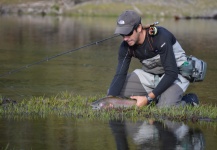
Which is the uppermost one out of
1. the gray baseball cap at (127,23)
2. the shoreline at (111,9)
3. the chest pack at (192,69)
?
the shoreline at (111,9)

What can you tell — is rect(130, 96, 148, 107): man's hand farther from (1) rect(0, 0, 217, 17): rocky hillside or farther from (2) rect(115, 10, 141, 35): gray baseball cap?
(1) rect(0, 0, 217, 17): rocky hillside

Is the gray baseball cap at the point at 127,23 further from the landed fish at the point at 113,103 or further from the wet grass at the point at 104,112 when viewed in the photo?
the wet grass at the point at 104,112

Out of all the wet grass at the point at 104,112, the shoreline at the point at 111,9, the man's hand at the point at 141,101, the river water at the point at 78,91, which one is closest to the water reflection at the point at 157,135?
the river water at the point at 78,91

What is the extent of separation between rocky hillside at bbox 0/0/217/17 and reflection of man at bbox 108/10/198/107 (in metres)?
42.4

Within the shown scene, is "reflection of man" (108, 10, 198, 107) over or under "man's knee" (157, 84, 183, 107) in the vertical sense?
over

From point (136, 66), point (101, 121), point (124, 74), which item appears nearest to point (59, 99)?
point (124, 74)

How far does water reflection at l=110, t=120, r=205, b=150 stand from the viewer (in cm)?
798

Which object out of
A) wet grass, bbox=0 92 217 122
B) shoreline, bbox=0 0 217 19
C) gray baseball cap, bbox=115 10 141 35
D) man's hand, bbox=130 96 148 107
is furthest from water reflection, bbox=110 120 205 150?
shoreline, bbox=0 0 217 19

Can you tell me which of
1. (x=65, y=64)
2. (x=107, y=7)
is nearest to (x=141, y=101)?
(x=65, y=64)

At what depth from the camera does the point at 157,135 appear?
860cm

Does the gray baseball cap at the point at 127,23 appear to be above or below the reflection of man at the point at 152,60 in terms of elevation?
above

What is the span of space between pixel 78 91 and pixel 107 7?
41.5 metres

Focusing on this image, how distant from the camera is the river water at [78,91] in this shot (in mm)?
8094

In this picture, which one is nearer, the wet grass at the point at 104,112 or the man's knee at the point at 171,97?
the wet grass at the point at 104,112
